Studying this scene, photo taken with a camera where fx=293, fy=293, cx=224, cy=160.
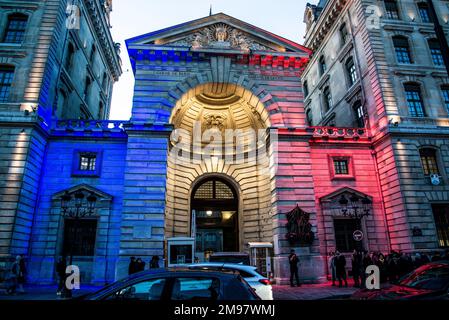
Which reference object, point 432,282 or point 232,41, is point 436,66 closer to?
point 232,41

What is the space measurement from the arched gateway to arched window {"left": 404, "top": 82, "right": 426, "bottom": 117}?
27.8 feet

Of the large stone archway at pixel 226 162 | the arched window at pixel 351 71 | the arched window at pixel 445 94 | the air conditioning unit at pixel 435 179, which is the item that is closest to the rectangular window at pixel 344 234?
the large stone archway at pixel 226 162

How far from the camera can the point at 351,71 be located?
27.8 meters

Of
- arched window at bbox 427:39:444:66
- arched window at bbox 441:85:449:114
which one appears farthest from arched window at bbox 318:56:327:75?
arched window at bbox 441:85:449:114

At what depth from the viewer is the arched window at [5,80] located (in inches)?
787

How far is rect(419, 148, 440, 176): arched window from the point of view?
21406mm

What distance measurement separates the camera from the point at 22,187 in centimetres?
1780

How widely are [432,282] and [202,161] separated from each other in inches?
773

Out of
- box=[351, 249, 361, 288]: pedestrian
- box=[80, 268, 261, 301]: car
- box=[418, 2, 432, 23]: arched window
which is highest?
box=[418, 2, 432, 23]: arched window

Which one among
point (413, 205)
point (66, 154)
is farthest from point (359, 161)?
point (66, 154)

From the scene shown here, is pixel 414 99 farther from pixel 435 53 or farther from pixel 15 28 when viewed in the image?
pixel 15 28

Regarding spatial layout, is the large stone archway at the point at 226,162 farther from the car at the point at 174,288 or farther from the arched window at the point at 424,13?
the arched window at the point at 424,13

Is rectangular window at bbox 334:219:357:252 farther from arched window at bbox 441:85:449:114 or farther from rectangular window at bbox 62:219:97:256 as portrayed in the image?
rectangular window at bbox 62:219:97:256

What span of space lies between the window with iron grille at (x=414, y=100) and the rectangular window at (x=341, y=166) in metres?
6.19
